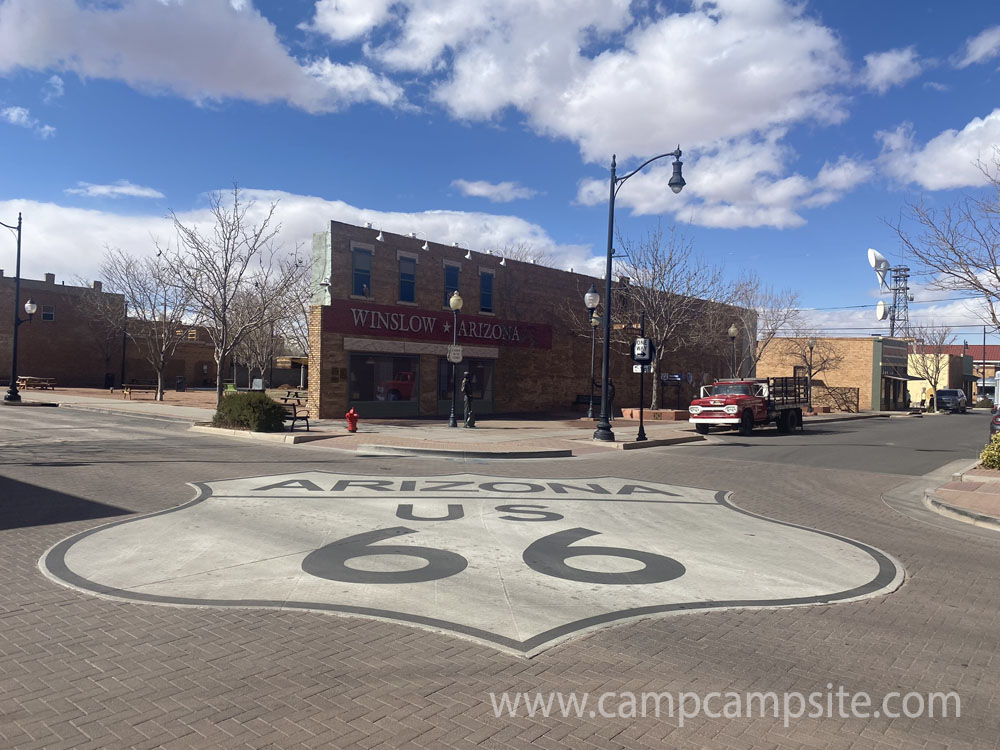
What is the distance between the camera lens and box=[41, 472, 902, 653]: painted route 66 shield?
18.9 ft

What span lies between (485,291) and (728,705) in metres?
28.4

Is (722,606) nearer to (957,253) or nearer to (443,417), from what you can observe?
(957,253)

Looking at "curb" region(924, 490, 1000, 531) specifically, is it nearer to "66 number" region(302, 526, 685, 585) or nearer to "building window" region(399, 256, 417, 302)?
"66 number" region(302, 526, 685, 585)

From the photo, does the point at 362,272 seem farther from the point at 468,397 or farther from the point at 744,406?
the point at 744,406

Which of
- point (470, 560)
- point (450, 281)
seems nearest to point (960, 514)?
point (470, 560)

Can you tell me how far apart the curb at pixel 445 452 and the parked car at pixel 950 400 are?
51.3 metres

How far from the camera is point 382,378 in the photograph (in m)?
27.7

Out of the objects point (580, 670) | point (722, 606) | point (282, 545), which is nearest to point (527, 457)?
point (282, 545)

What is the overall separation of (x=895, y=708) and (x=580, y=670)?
182cm

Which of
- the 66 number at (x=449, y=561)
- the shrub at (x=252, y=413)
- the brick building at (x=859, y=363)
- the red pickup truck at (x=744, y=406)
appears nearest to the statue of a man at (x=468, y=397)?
the shrub at (x=252, y=413)

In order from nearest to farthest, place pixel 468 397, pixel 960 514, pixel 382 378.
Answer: pixel 960 514 → pixel 468 397 → pixel 382 378

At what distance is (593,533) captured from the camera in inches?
334

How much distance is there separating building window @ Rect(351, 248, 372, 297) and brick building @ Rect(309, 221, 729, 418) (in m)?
0.04

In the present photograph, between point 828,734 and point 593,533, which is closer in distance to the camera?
point 828,734
